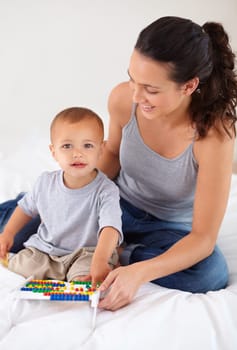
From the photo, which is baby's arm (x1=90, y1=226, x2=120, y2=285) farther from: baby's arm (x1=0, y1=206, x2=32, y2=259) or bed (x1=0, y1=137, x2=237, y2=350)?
baby's arm (x1=0, y1=206, x2=32, y2=259)

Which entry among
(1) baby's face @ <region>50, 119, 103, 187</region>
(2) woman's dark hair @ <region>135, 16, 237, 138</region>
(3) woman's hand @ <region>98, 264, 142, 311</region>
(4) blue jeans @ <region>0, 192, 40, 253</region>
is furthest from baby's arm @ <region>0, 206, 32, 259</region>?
(2) woman's dark hair @ <region>135, 16, 237, 138</region>

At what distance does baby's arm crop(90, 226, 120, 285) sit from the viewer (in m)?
1.10

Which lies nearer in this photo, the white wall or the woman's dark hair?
the woman's dark hair

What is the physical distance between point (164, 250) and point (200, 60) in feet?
1.68

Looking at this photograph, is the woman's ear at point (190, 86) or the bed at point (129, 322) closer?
the bed at point (129, 322)

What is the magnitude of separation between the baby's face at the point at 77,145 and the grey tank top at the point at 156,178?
0.17 meters

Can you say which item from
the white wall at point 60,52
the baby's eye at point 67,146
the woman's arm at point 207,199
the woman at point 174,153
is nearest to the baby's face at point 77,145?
the baby's eye at point 67,146

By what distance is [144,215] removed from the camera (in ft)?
4.61

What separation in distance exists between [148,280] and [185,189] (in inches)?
12.5

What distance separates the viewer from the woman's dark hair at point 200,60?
107 cm

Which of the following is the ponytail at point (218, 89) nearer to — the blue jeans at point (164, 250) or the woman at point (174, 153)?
the woman at point (174, 153)

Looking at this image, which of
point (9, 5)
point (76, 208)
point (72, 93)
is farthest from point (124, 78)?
point (76, 208)

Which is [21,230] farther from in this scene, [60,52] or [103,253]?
[60,52]

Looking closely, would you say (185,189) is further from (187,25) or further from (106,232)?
(187,25)
